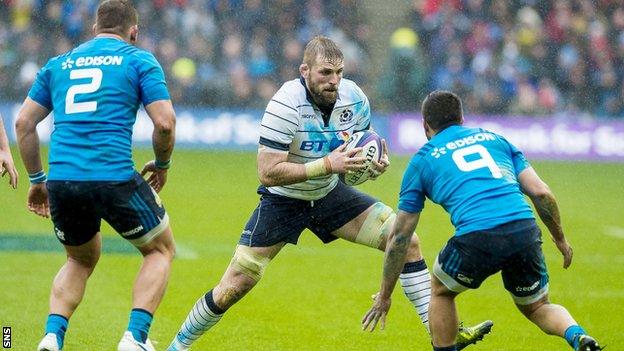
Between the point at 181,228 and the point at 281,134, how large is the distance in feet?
25.6

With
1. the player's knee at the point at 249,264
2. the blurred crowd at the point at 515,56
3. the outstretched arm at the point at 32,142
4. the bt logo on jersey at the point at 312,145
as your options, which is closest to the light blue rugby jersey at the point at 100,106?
the outstretched arm at the point at 32,142

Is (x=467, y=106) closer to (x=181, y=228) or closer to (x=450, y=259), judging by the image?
(x=181, y=228)

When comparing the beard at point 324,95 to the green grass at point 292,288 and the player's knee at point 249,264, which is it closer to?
the player's knee at point 249,264

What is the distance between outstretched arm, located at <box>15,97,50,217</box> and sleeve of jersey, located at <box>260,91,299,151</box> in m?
1.43

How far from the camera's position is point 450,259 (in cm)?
675

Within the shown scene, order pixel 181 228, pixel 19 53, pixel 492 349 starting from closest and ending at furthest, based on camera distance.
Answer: pixel 492 349, pixel 181 228, pixel 19 53

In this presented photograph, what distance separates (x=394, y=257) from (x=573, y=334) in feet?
3.81

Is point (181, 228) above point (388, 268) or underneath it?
underneath

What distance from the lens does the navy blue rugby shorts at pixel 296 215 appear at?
784 cm

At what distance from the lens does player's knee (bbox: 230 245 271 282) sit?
7.71 meters

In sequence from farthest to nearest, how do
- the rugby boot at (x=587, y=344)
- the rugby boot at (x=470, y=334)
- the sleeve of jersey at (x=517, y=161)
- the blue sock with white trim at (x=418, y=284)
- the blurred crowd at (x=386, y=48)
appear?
the blurred crowd at (x=386, y=48) < the blue sock with white trim at (x=418, y=284) < the rugby boot at (x=470, y=334) < the sleeve of jersey at (x=517, y=161) < the rugby boot at (x=587, y=344)

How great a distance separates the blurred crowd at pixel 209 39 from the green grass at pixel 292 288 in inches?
245

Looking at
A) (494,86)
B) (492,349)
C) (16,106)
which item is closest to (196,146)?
(16,106)

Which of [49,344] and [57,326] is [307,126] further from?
[49,344]
